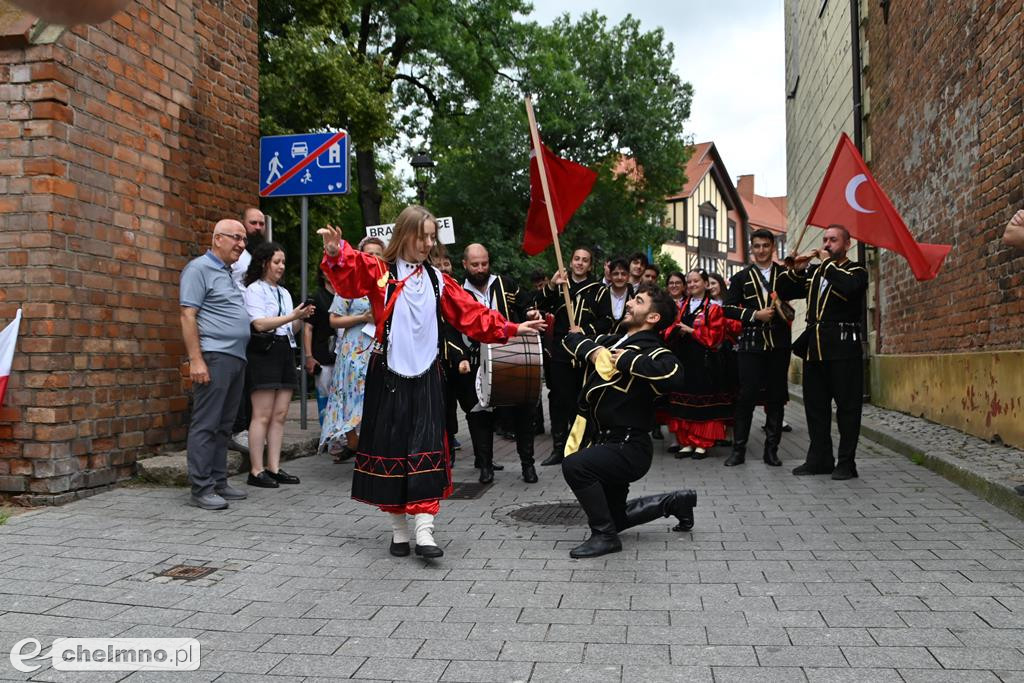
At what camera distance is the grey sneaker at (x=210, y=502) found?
20.1ft

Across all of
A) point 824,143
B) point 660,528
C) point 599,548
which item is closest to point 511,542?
point 599,548

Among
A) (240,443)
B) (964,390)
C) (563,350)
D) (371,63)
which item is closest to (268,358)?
(240,443)

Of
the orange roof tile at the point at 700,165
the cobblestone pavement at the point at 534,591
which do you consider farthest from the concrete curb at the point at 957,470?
the orange roof tile at the point at 700,165

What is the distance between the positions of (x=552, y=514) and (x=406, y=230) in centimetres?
227

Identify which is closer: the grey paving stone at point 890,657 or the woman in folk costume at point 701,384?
the grey paving stone at point 890,657

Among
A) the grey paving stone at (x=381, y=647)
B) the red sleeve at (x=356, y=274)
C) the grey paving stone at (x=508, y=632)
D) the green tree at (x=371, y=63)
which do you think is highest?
the green tree at (x=371, y=63)

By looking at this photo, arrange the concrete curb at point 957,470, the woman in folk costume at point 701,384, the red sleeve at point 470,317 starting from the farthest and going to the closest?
the woman in folk costume at point 701,384 → the concrete curb at point 957,470 → the red sleeve at point 470,317

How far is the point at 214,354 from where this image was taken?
249 inches

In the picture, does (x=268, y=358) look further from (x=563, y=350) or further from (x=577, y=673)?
(x=577, y=673)

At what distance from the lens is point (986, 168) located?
848 centimetres

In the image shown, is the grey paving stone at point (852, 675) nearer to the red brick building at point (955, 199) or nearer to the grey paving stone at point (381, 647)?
the grey paving stone at point (381, 647)

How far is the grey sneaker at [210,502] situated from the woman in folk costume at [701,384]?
4.75 metres

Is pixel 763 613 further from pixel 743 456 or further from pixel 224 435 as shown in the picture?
pixel 743 456

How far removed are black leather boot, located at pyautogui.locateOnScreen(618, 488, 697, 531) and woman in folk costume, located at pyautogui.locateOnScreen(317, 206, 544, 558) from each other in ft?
3.70
